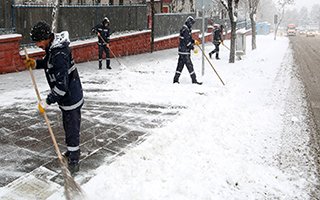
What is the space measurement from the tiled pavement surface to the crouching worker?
42 cm

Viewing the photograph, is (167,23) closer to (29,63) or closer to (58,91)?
(29,63)

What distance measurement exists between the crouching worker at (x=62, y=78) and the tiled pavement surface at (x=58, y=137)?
424 mm

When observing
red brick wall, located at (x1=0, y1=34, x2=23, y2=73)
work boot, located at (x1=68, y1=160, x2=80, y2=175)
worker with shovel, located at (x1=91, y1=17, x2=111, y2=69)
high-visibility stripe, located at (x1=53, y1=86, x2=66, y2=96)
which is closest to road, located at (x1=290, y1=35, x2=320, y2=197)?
work boot, located at (x1=68, y1=160, x2=80, y2=175)

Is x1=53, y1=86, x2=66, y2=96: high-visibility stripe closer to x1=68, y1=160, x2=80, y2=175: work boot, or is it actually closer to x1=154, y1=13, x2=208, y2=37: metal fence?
x1=68, y1=160, x2=80, y2=175: work boot

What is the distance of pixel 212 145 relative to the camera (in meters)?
5.92

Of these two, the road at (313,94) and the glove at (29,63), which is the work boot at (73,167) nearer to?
the glove at (29,63)

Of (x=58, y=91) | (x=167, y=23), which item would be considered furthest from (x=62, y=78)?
(x=167, y=23)

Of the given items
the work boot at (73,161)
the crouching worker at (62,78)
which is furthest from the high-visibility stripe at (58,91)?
the work boot at (73,161)

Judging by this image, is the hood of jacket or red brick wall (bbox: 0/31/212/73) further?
red brick wall (bbox: 0/31/212/73)

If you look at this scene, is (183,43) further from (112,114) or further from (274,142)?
(274,142)

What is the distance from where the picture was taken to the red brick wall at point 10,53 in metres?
11.5

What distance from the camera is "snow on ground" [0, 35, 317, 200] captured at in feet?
14.8

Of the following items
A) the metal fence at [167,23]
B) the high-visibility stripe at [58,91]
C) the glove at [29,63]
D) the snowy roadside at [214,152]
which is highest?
the metal fence at [167,23]

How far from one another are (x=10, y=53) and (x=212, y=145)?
841 cm
